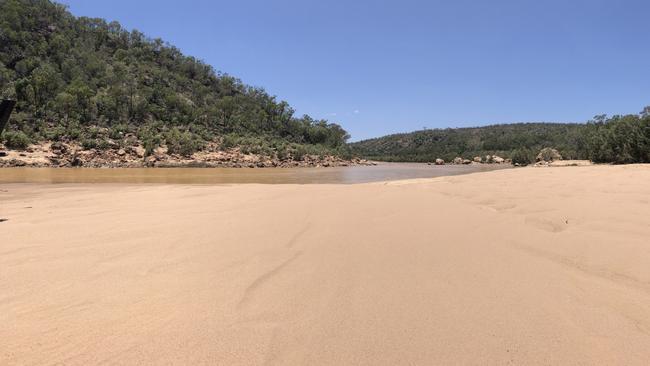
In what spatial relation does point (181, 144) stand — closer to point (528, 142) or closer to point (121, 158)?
point (121, 158)

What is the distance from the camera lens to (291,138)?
86.0m

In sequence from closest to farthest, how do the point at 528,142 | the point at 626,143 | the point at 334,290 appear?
the point at 334,290 → the point at 626,143 → the point at 528,142

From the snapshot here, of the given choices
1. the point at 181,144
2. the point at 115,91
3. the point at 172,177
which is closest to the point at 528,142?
the point at 181,144

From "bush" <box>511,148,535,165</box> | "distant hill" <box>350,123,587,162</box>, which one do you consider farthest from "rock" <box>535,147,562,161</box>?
"distant hill" <box>350,123,587,162</box>

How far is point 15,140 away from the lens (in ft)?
108

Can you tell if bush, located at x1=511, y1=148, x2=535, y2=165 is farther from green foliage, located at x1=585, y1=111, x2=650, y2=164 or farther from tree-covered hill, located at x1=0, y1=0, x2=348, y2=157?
tree-covered hill, located at x1=0, y1=0, x2=348, y2=157

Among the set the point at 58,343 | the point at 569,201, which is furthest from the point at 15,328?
the point at 569,201

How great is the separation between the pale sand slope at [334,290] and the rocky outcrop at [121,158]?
32697 mm

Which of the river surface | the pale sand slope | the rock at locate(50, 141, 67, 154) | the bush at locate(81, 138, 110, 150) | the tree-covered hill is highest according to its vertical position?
the tree-covered hill

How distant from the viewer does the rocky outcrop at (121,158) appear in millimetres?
31716

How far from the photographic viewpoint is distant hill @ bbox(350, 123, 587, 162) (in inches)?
4627

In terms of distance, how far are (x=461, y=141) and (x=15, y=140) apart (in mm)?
137342

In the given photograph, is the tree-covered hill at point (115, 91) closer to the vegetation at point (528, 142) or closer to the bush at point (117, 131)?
the bush at point (117, 131)

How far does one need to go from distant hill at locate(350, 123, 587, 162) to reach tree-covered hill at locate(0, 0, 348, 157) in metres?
45.9
